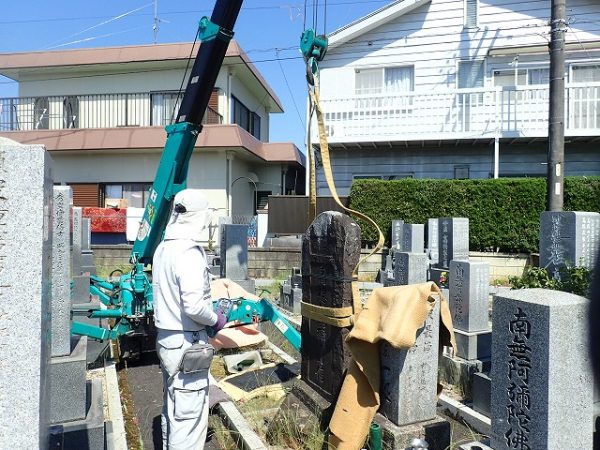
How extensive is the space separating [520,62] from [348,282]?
45.5 ft

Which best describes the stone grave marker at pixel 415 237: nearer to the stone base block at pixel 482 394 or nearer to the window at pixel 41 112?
the stone base block at pixel 482 394

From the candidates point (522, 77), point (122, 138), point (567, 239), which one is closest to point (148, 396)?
point (567, 239)

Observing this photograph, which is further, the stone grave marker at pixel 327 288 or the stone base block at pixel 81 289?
the stone base block at pixel 81 289

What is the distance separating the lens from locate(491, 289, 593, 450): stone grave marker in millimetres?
2744

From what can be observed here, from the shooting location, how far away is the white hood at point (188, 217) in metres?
3.53

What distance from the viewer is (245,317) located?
18.5 ft

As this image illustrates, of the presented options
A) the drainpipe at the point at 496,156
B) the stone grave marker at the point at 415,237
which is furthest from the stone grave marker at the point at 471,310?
the drainpipe at the point at 496,156

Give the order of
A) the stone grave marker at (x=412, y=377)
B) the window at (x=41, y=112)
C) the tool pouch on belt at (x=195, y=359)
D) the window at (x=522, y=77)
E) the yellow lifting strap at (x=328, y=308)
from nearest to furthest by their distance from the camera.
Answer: the tool pouch on belt at (x=195, y=359) < the stone grave marker at (x=412, y=377) < the yellow lifting strap at (x=328, y=308) < the window at (x=522, y=77) < the window at (x=41, y=112)

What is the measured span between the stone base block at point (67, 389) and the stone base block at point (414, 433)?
259 cm

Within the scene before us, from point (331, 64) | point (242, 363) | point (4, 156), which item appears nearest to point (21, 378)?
point (4, 156)

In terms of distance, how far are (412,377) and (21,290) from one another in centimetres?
284

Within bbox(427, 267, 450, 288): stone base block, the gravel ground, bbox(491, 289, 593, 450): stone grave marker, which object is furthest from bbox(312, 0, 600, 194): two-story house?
bbox(491, 289, 593, 450): stone grave marker

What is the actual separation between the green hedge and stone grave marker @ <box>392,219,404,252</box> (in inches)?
20.6

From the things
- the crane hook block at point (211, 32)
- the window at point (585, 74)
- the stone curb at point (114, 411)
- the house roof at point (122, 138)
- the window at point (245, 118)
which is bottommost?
the stone curb at point (114, 411)
